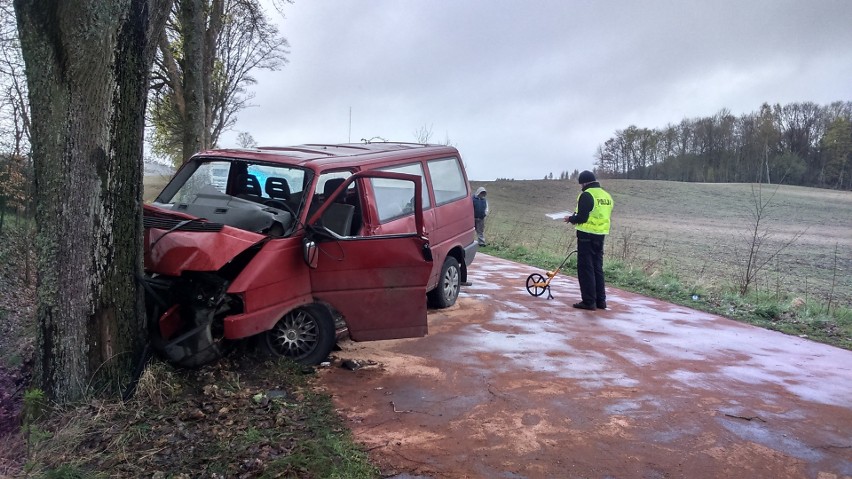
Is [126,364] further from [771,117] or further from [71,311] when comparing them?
[771,117]

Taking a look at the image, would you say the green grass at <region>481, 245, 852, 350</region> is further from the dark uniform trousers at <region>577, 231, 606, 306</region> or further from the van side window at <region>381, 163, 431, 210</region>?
the van side window at <region>381, 163, 431, 210</region>

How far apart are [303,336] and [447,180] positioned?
3.74 m

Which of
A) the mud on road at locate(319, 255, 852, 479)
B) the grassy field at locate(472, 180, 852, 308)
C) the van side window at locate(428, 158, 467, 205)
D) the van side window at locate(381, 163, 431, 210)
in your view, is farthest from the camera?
the grassy field at locate(472, 180, 852, 308)

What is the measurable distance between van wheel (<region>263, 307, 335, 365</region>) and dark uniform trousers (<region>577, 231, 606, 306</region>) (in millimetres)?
4405

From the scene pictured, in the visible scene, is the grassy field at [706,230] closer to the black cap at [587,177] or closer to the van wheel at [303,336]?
the black cap at [587,177]

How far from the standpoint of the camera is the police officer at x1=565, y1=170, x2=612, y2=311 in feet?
27.5

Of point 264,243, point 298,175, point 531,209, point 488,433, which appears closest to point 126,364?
point 264,243

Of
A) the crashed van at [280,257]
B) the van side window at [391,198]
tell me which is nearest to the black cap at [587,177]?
the van side window at [391,198]

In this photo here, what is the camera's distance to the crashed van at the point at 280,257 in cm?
478

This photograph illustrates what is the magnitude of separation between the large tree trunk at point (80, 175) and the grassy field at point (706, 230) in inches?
404

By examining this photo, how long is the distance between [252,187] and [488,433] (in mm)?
3681

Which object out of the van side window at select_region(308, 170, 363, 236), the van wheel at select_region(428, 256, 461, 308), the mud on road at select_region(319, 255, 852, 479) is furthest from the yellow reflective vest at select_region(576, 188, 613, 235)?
the van side window at select_region(308, 170, 363, 236)

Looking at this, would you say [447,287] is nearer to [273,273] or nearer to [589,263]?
[589,263]

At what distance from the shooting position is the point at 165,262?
4.83 meters
